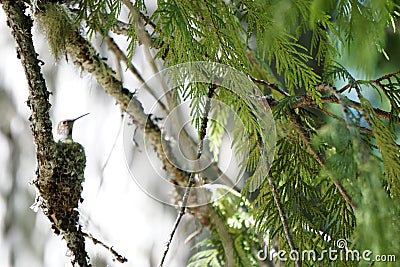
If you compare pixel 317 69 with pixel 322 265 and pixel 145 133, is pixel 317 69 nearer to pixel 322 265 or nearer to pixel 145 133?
pixel 145 133

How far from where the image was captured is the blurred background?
122 centimetres

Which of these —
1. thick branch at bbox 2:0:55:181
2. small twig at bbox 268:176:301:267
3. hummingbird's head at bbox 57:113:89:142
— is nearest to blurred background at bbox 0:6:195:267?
hummingbird's head at bbox 57:113:89:142

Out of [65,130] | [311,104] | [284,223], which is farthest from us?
[65,130]

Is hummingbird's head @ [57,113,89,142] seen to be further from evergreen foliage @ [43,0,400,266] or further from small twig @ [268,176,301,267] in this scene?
small twig @ [268,176,301,267]

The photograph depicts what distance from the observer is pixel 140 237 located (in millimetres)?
1248

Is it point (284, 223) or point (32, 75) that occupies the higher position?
point (32, 75)

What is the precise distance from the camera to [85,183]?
4.00 ft

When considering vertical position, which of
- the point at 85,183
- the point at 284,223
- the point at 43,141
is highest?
the point at 85,183


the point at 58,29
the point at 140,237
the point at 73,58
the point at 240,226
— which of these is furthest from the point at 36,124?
the point at 140,237

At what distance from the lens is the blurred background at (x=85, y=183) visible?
1.22 meters

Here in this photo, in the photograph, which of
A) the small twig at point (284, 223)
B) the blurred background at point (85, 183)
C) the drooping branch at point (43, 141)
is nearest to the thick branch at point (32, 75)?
the drooping branch at point (43, 141)

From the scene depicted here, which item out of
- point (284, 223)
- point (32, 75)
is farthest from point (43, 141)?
point (284, 223)

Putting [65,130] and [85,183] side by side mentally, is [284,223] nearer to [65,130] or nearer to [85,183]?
[65,130]

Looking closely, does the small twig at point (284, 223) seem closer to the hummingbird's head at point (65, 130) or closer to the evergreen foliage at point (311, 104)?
the evergreen foliage at point (311, 104)
